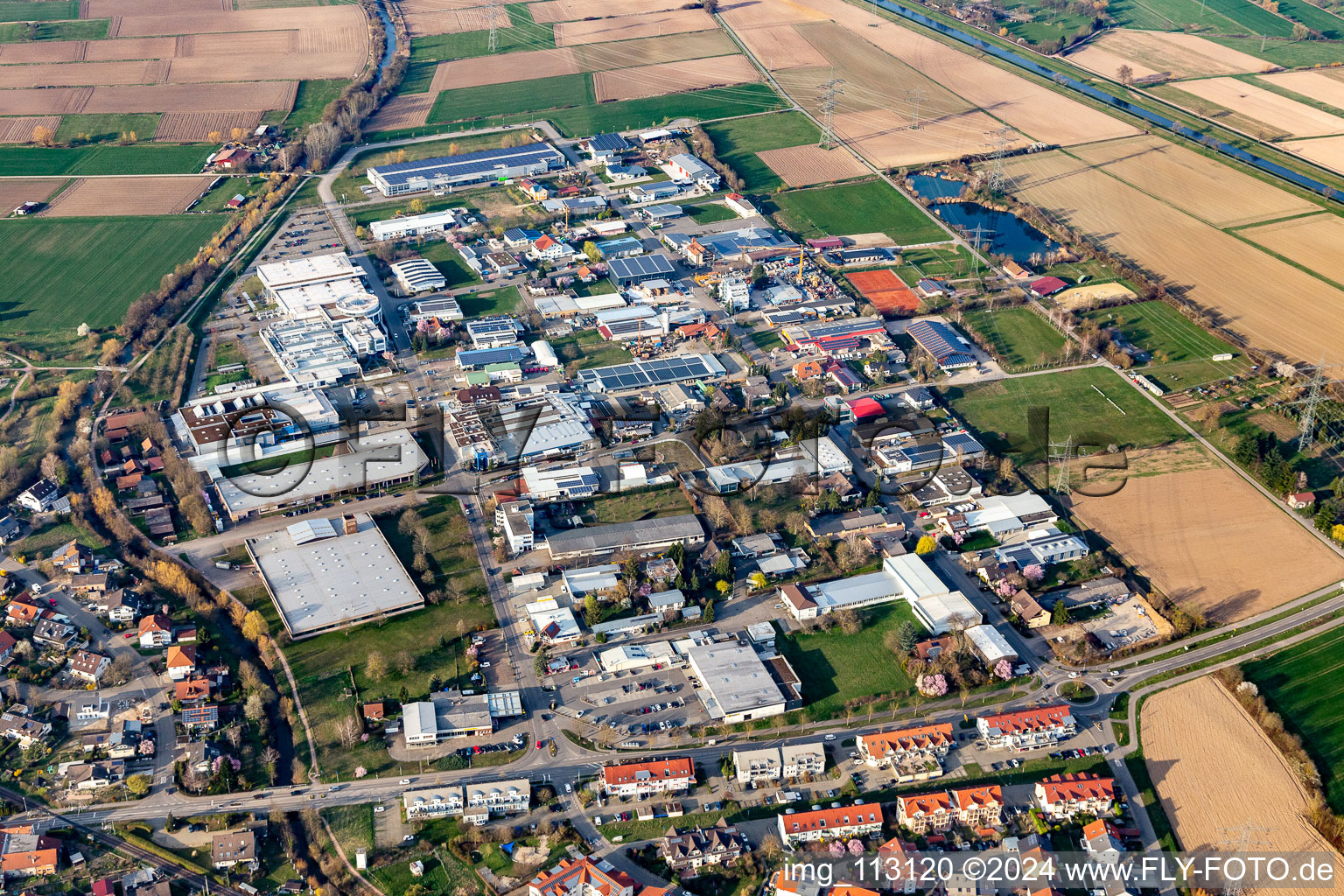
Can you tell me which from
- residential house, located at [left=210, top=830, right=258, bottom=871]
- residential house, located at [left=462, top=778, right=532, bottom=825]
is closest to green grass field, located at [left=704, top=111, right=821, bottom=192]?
residential house, located at [left=462, top=778, right=532, bottom=825]

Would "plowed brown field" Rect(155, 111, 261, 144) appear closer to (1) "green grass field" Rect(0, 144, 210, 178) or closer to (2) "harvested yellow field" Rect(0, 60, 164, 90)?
(1) "green grass field" Rect(0, 144, 210, 178)

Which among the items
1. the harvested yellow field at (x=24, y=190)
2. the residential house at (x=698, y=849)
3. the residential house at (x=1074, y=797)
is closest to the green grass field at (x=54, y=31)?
the harvested yellow field at (x=24, y=190)

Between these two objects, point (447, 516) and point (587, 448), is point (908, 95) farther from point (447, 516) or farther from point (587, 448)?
point (447, 516)

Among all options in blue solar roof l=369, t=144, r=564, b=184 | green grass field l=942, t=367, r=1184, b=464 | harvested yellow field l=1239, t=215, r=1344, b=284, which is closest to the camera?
green grass field l=942, t=367, r=1184, b=464

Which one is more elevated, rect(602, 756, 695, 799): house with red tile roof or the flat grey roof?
the flat grey roof

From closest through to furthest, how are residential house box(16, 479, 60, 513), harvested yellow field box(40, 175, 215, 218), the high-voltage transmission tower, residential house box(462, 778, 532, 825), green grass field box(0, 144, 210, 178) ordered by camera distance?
1. residential house box(462, 778, 532, 825)
2. residential house box(16, 479, 60, 513)
3. harvested yellow field box(40, 175, 215, 218)
4. green grass field box(0, 144, 210, 178)
5. the high-voltage transmission tower

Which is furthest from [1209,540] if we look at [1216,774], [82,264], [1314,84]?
[1314,84]

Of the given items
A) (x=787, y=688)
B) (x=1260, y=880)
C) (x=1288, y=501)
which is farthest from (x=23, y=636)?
(x=1288, y=501)

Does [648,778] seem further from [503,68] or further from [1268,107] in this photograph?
[1268,107]
